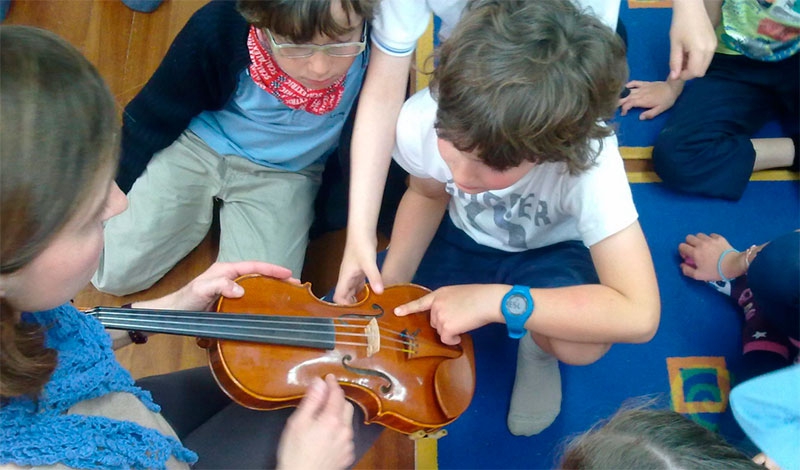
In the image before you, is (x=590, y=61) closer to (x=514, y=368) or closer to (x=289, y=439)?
(x=289, y=439)

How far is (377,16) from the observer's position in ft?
3.14

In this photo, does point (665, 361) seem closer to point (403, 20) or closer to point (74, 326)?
point (403, 20)

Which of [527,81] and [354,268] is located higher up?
[527,81]

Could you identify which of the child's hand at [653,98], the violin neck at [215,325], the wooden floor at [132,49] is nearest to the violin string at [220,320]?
the violin neck at [215,325]

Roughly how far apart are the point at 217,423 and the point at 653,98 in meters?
1.20

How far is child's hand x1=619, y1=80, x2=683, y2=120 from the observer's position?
144 cm

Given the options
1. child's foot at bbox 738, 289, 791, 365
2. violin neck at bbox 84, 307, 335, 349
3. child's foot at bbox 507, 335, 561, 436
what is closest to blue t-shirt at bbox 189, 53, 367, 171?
violin neck at bbox 84, 307, 335, 349

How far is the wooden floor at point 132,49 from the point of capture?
136 centimetres

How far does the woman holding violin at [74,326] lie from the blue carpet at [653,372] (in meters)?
0.41

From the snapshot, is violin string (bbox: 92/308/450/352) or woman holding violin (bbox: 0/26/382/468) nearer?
woman holding violin (bbox: 0/26/382/468)

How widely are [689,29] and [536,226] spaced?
40 centimetres

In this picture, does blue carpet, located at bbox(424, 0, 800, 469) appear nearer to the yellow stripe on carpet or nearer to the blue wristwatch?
the yellow stripe on carpet

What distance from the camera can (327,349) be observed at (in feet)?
2.84


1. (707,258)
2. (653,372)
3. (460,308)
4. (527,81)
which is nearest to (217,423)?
(460,308)
